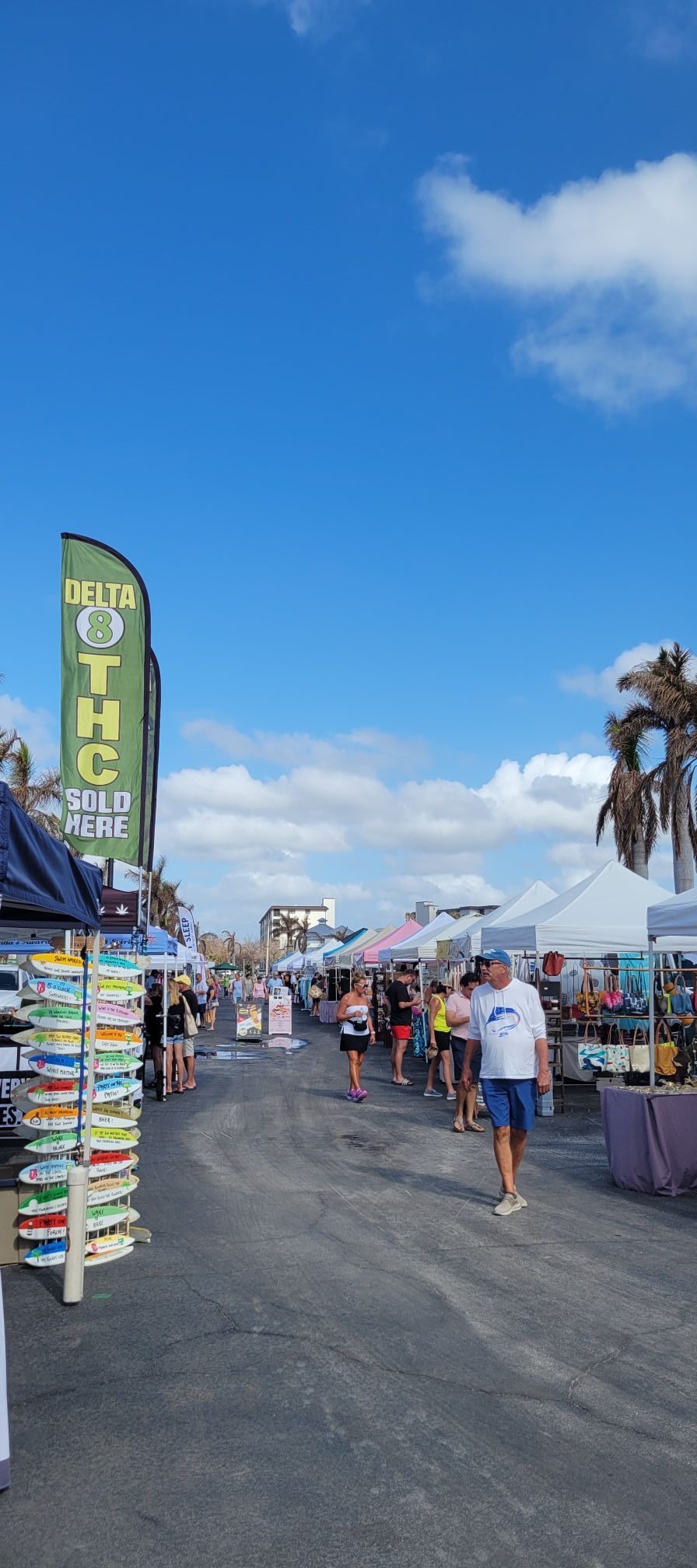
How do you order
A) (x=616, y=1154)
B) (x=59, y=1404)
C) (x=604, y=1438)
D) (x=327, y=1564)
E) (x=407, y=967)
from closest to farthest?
1. (x=327, y=1564)
2. (x=604, y=1438)
3. (x=59, y=1404)
4. (x=616, y=1154)
5. (x=407, y=967)

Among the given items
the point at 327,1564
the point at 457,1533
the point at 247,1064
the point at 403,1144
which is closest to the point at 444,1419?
the point at 457,1533

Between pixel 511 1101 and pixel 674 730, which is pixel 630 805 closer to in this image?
pixel 674 730

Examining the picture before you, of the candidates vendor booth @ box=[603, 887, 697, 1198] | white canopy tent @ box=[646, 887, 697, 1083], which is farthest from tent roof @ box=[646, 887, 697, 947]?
vendor booth @ box=[603, 887, 697, 1198]

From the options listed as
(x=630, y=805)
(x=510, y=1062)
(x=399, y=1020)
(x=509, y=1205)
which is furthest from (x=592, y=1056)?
(x=630, y=805)

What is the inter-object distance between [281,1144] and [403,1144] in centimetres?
128

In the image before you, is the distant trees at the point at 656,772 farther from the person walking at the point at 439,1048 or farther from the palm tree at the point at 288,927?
the palm tree at the point at 288,927

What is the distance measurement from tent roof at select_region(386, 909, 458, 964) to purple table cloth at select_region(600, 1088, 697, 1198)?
14.8m

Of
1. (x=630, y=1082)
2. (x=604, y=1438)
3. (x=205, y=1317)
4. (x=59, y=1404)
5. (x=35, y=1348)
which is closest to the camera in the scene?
(x=604, y=1438)

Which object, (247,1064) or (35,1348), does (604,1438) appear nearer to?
(35,1348)

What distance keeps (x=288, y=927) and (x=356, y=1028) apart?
146215 mm

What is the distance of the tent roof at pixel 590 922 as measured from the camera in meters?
15.2

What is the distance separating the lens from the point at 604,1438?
13.7ft

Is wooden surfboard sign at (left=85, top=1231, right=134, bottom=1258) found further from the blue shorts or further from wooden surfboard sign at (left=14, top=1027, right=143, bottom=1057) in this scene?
the blue shorts

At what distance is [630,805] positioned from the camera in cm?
3403
